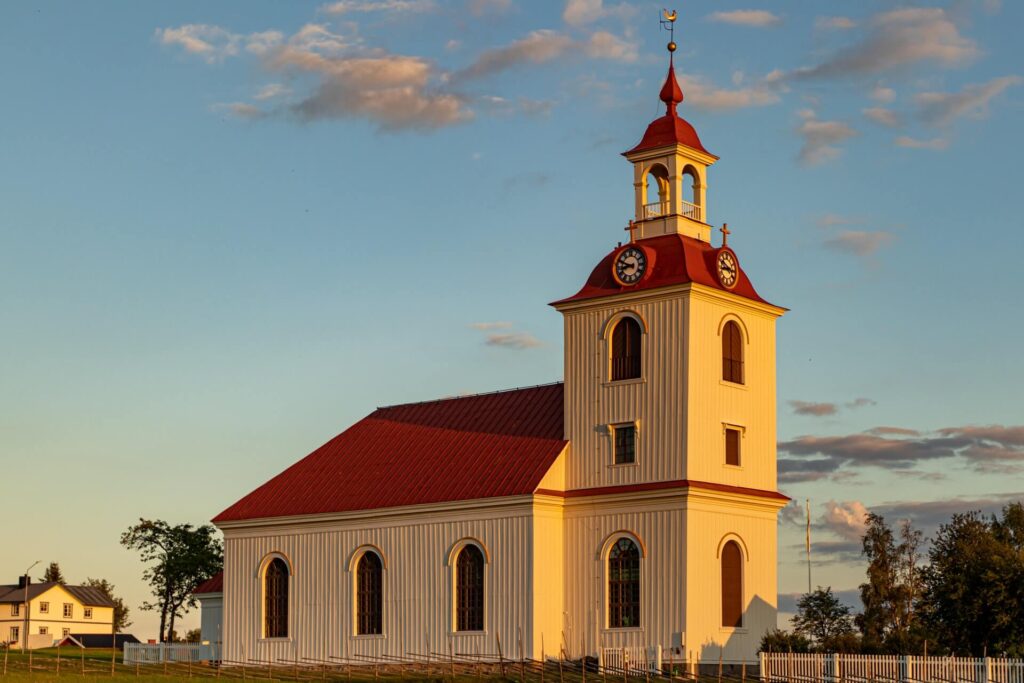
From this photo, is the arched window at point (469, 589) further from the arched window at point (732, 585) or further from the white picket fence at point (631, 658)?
the arched window at point (732, 585)

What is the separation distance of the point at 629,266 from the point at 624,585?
36.1ft

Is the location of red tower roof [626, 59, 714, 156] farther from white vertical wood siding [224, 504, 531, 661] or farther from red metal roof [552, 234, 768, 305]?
white vertical wood siding [224, 504, 531, 661]

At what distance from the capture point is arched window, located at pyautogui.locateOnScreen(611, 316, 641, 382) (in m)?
60.0

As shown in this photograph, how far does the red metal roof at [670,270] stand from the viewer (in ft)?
195

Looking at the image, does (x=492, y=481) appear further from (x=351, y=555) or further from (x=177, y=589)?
(x=177, y=589)

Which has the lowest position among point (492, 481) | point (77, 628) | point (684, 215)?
point (77, 628)

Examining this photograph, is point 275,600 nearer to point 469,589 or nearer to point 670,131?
point 469,589

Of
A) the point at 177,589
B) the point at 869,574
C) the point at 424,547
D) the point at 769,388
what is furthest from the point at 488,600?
the point at 177,589

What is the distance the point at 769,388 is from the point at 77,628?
91.9 meters

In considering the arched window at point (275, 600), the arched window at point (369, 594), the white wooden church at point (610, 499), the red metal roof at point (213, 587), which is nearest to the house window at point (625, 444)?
the white wooden church at point (610, 499)

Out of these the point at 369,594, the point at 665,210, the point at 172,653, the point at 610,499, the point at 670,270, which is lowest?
the point at 172,653

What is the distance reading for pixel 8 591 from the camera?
5576 inches

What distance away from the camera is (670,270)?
59625 millimetres

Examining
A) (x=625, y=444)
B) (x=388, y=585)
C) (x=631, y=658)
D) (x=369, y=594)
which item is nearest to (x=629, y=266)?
(x=625, y=444)
